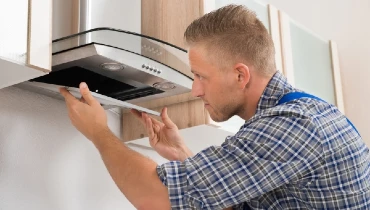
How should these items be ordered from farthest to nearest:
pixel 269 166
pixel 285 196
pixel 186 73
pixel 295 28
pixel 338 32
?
1. pixel 338 32
2. pixel 295 28
3. pixel 186 73
4. pixel 285 196
5. pixel 269 166

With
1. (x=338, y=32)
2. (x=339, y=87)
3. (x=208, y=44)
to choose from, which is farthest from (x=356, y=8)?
(x=208, y=44)

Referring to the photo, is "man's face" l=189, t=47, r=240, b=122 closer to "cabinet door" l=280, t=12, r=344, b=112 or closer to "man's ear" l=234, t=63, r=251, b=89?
"man's ear" l=234, t=63, r=251, b=89

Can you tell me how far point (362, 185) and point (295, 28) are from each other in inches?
53.7

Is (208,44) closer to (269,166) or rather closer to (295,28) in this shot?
(269,166)

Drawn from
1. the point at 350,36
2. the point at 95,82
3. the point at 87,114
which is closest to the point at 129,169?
the point at 87,114

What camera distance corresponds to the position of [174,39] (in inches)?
68.3

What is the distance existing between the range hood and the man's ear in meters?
0.29

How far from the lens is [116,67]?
4.76ft

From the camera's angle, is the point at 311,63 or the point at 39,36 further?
the point at 311,63

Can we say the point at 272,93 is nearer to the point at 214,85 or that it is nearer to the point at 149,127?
the point at 214,85

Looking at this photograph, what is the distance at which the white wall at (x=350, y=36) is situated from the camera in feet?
8.98

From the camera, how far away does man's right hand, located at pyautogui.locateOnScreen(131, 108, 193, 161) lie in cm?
165

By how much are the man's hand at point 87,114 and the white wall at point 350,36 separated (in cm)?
172

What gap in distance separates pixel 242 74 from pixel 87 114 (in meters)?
0.38
